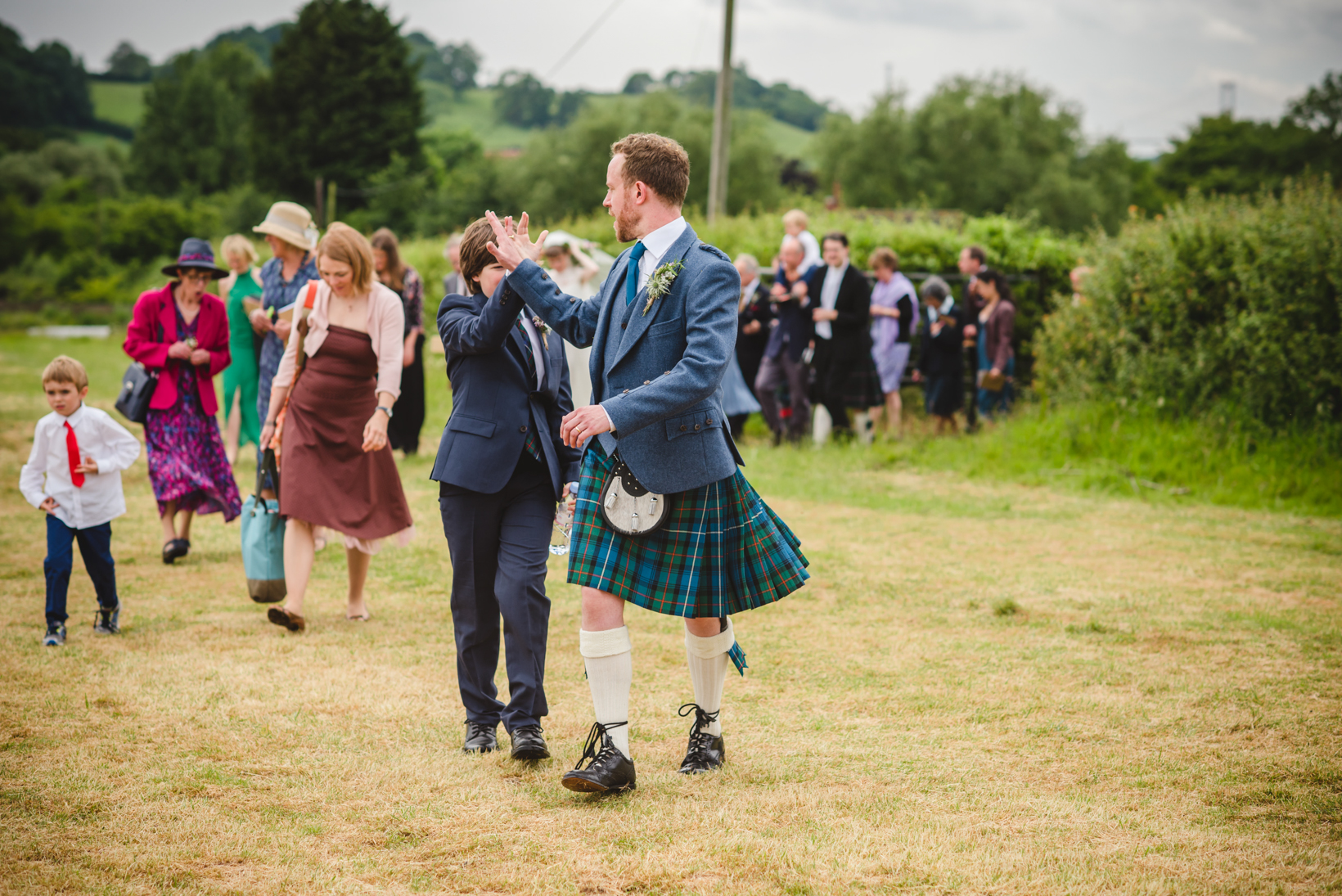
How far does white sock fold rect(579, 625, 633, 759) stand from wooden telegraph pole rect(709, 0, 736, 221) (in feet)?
51.1

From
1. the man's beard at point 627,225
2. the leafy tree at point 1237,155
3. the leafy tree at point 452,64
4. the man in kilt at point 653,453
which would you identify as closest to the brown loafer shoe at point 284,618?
the man in kilt at point 653,453

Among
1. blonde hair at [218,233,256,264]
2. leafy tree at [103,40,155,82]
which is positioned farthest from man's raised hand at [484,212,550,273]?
leafy tree at [103,40,155,82]

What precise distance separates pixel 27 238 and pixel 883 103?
43403 mm

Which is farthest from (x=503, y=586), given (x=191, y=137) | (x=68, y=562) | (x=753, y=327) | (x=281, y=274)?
(x=191, y=137)

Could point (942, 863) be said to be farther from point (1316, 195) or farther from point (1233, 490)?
point (1316, 195)

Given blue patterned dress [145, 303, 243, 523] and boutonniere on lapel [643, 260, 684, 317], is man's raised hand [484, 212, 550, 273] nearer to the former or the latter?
boutonniere on lapel [643, 260, 684, 317]

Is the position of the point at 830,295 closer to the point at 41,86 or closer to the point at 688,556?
the point at 688,556

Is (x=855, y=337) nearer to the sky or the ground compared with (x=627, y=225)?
nearer to the ground

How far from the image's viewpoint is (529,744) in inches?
161

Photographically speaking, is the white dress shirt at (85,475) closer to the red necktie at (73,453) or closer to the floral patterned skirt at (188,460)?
the red necktie at (73,453)

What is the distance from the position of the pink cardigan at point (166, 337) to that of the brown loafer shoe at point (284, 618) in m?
2.32

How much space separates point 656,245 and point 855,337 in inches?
328

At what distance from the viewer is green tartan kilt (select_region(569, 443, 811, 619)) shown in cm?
374

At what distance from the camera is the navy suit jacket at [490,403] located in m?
4.14
